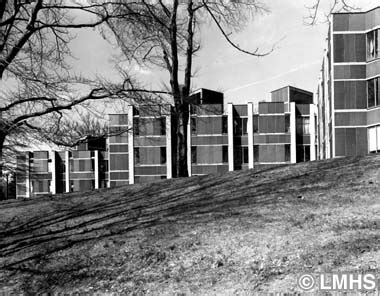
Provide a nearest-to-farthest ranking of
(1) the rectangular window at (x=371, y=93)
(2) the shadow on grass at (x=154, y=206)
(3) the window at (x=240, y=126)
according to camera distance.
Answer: (2) the shadow on grass at (x=154, y=206)
(1) the rectangular window at (x=371, y=93)
(3) the window at (x=240, y=126)

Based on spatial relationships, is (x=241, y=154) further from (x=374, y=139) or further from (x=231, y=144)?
(x=374, y=139)

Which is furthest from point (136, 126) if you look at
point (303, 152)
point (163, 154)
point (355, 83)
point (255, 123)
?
point (303, 152)

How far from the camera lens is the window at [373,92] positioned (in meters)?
30.4

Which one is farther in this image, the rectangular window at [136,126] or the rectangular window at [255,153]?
the rectangular window at [255,153]

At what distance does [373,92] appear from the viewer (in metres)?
30.8

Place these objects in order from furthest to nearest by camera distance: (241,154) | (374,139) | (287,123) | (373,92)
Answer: (287,123) < (241,154) < (373,92) < (374,139)

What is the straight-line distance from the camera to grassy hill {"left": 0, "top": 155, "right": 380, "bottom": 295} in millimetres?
4891

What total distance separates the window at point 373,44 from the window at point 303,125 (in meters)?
16.8

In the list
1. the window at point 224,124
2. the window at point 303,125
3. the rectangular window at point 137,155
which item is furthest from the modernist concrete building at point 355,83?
the rectangular window at point 137,155

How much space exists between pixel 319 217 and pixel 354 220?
54cm

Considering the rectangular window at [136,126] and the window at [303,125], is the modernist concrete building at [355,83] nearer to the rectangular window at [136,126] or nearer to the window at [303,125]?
the window at [303,125]

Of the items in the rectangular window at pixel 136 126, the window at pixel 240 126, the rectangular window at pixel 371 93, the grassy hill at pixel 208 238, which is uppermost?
the rectangular window at pixel 371 93

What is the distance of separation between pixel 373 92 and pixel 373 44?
3.67 meters

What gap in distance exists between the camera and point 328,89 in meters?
35.9
